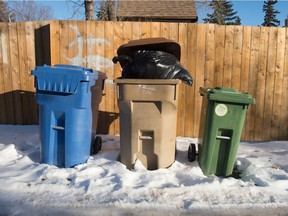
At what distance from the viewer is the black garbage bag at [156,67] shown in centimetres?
324

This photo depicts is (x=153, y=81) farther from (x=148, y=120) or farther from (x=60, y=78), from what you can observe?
(x=60, y=78)

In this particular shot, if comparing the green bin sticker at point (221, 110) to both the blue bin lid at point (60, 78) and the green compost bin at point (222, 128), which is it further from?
the blue bin lid at point (60, 78)

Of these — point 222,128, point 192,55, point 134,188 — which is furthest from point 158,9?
point 134,188

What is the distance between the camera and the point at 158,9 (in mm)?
13125

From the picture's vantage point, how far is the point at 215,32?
469 cm

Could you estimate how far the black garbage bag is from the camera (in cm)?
324

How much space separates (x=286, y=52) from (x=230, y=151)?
106 inches

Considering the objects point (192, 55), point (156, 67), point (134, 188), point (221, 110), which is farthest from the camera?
point (192, 55)

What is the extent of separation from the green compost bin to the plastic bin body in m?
0.44

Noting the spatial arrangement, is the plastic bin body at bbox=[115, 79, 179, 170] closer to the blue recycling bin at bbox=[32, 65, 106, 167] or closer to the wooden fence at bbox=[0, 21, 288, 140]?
the blue recycling bin at bbox=[32, 65, 106, 167]

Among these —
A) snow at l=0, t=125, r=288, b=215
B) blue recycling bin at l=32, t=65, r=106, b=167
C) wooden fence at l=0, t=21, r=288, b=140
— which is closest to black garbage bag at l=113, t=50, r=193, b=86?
blue recycling bin at l=32, t=65, r=106, b=167

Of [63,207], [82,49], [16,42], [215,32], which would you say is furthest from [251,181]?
[16,42]

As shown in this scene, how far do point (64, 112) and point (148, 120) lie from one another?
106 centimetres

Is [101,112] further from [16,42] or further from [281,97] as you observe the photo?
[281,97]
